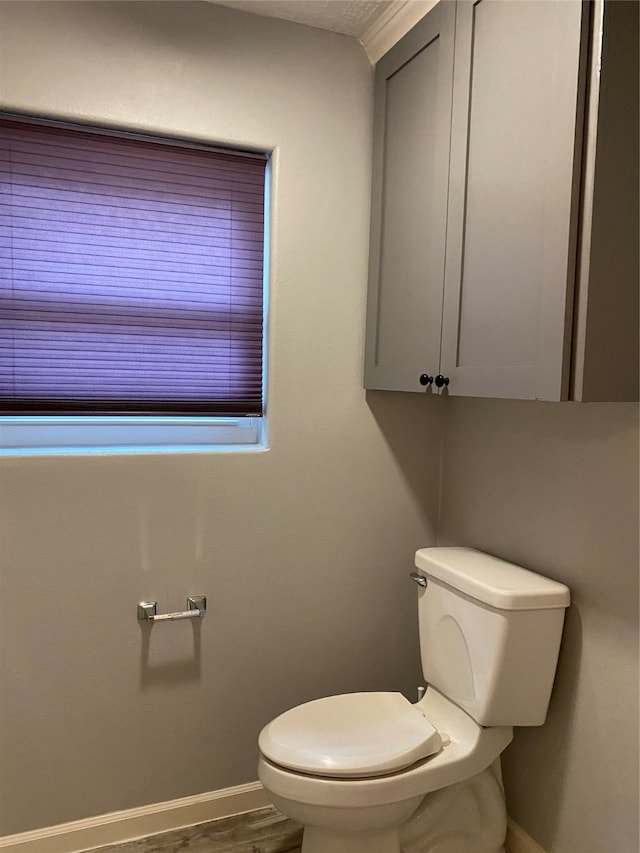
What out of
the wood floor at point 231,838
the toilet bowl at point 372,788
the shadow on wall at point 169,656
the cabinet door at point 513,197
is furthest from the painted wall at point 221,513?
the cabinet door at point 513,197

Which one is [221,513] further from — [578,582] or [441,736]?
[578,582]

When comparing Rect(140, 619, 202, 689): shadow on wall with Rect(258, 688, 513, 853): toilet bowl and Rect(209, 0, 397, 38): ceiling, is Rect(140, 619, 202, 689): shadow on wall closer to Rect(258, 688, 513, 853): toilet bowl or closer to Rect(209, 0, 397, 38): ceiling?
Rect(258, 688, 513, 853): toilet bowl

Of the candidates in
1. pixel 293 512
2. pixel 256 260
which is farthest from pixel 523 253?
pixel 293 512

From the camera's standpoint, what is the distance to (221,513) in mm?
1954

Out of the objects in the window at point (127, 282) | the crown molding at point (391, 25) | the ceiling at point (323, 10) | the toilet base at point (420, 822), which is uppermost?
the ceiling at point (323, 10)

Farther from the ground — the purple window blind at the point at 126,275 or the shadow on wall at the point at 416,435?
the purple window blind at the point at 126,275

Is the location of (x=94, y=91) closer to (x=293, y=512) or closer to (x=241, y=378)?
(x=241, y=378)

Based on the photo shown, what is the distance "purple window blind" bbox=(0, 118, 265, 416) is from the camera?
1.75 metres

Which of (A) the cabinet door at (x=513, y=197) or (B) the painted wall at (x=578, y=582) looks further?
(B) the painted wall at (x=578, y=582)

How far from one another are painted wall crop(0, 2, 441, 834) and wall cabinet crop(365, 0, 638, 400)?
0.84 feet

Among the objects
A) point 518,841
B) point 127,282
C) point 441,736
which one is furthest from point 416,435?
point 518,841

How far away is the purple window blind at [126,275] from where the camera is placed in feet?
5.74

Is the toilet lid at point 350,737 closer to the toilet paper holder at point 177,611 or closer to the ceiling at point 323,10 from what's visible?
the toilet paper holder at point 177,611

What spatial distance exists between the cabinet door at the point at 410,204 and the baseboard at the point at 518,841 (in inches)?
50.0
